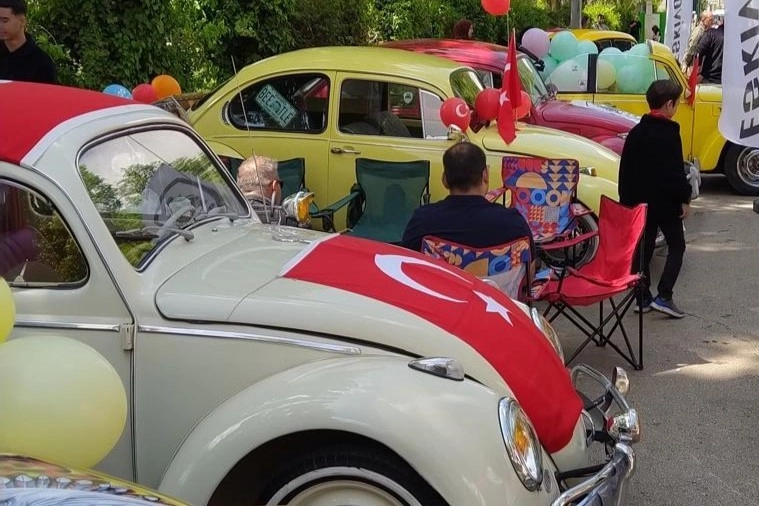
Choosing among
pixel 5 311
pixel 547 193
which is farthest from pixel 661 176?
pixel 5 311

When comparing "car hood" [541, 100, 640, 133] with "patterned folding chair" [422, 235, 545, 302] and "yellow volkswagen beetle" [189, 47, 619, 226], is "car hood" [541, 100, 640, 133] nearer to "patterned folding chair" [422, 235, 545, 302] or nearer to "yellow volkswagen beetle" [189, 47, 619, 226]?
"yellow volkswagen beetle" [189, 47, 619, 226]

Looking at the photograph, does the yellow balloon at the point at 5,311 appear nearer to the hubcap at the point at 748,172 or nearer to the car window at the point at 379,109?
the car window at the point at 379,109

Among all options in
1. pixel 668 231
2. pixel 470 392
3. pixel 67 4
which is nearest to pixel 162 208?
pixel 470 392

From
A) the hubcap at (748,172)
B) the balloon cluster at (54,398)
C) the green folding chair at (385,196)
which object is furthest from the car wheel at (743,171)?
the balloon cluster at (54,398)

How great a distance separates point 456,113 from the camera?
695 centimetres

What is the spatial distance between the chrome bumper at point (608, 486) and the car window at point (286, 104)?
492cm

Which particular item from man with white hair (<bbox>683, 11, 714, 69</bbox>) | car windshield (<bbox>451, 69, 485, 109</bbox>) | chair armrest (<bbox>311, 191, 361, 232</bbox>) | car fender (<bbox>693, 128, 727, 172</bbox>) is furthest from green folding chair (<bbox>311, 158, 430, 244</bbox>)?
man with white hair (<bbox>683, 11, 714, 69</bbox>)

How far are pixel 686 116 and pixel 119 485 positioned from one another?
382 inches

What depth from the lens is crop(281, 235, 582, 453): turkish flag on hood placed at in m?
3.32

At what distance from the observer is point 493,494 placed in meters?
2.70

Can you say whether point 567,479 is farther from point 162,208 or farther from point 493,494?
point 162,208

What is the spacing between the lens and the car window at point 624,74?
33.8 ft

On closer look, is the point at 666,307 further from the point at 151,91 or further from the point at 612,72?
the point at 612,72

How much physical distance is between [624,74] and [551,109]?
1880 mm
